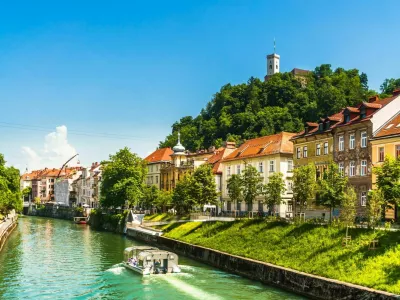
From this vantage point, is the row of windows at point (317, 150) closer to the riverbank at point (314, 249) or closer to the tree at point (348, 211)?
the riverbank at point (314, 249)

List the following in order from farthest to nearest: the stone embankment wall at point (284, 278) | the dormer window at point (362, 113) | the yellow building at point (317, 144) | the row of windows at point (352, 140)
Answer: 1. the yellow building at point (317, 144)
2. the dormer window at point (362, 113)
3. the row of windows at point (352, 140)
4. the stone embankment wall at point (284, 278)

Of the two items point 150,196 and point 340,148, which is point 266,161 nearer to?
point 340,148

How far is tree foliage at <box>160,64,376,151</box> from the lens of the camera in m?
119

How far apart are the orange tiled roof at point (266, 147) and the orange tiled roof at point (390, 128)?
2026 centimetres

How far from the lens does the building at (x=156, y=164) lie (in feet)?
348

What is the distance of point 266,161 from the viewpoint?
68.3 metres

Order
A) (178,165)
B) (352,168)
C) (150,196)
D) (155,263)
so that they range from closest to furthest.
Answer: (155,263)
(352,168)
(150,196)
(178,165)

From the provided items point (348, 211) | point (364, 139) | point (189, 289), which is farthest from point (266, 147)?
point (189, 289)

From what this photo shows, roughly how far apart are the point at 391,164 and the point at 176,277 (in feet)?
57.8

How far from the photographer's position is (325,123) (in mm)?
55250

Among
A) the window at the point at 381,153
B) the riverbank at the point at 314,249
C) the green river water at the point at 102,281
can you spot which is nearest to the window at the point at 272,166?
the riverbank at the point at 314,249

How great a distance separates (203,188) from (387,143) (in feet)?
86.0

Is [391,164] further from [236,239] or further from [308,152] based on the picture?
[308,152]

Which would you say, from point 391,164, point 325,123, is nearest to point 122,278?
point 391,164
